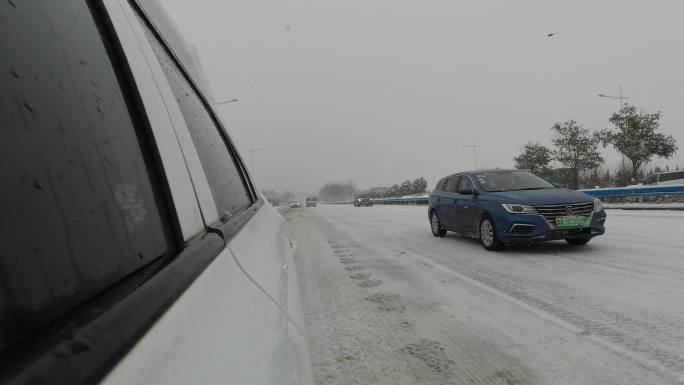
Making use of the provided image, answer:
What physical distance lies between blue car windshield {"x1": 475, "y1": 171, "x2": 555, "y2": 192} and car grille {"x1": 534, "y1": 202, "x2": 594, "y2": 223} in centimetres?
102

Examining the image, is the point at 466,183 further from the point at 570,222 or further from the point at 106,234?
the point at 106,234

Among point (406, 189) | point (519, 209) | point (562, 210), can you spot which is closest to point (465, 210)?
point (519, 209)

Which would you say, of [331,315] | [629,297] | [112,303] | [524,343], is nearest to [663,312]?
[629,297]

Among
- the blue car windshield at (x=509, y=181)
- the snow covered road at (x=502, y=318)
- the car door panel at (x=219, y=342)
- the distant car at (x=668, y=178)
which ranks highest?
the distant car at (x=668, y=178)

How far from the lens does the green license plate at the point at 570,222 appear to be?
22.8 ft

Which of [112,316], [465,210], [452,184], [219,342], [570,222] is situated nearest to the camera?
[112,316]

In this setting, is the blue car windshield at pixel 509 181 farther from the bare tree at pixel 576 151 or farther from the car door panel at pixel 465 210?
the bare tree at pixel 576 151

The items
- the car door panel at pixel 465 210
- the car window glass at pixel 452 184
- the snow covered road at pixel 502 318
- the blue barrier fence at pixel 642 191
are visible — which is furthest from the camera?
the blue barrier fence at pixel 642 191

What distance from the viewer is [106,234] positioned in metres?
0.74

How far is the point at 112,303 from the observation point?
660 mm

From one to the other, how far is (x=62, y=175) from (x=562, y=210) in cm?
749

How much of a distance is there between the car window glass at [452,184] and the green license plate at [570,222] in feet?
9.23

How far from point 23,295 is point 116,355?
142 mm

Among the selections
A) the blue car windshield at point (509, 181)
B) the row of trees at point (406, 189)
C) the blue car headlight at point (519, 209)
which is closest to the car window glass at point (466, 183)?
the blue car windshield at point (509, 181)
